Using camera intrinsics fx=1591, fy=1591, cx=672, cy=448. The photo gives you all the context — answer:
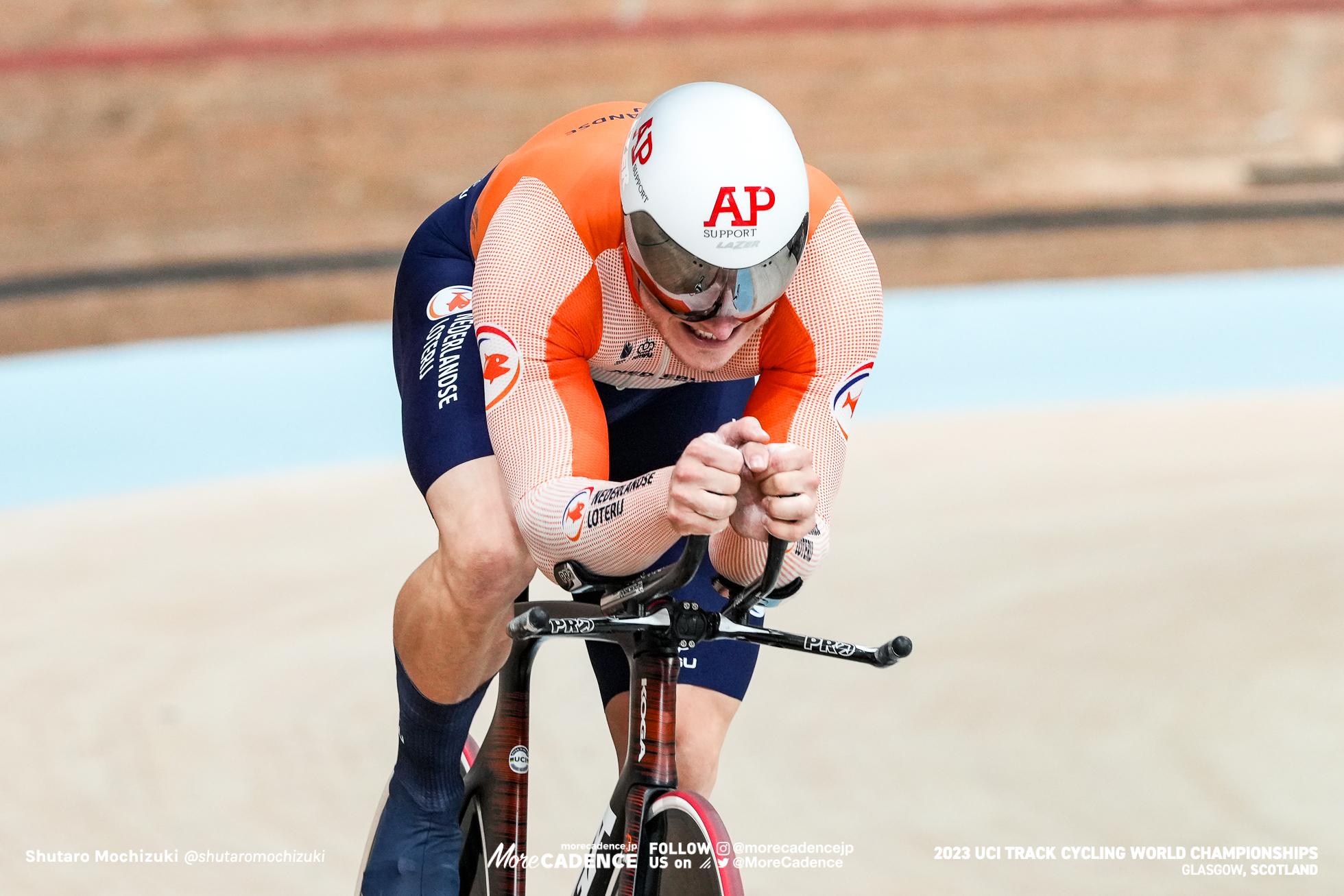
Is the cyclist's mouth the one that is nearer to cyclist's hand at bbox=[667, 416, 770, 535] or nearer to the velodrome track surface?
cyclist's hand at bbox=[667, 416, 770, 535]

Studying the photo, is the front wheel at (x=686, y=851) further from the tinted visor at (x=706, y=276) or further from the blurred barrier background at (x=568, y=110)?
the blurred barrier background at (x=568, y=110)

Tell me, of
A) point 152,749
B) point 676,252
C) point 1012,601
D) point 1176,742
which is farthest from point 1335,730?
point 152,749

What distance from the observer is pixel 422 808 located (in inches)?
90.7

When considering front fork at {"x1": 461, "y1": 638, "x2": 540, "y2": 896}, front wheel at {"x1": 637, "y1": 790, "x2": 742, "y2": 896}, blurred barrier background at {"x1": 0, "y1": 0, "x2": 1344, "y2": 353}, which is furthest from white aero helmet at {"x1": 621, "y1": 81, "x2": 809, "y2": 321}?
blurred barrier background at {"x1": 0, "y1": 0, "x2": 1344, "y2": 353}

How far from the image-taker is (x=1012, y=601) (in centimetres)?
411

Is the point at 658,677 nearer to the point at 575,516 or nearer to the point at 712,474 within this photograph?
the point at 575,516

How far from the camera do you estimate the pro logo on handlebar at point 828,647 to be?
5.51 feet

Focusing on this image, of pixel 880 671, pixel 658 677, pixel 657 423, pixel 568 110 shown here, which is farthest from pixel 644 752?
pixel 568 110

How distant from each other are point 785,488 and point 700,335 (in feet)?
1.24

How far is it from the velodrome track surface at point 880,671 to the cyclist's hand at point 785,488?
135 cm

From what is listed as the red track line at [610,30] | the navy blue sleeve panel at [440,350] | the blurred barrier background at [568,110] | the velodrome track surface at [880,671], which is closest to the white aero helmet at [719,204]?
the navy blue sleeve panel at [440,350]

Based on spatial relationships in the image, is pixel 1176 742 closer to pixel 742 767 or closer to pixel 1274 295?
pixel 742 767

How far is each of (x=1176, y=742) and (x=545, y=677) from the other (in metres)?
1.45

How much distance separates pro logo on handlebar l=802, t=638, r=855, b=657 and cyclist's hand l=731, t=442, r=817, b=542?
5.3 inches
